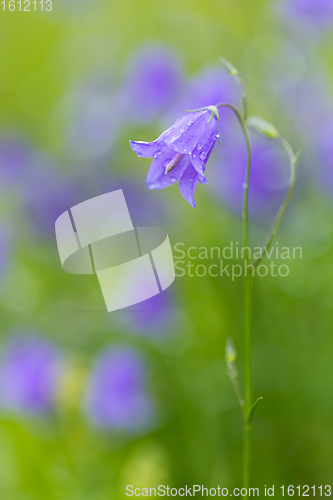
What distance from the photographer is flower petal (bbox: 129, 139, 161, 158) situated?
3.80 ft

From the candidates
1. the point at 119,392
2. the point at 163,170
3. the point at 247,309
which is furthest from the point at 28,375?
the point at 247,309

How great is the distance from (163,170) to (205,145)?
14 centimetres

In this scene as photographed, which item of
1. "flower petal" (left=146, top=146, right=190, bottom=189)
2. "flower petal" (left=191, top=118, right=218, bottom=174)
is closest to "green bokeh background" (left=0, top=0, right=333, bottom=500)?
→ "flower petal" (left=146, top=146, right=190, bottom=189)

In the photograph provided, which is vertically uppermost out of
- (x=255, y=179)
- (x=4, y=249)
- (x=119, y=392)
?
(x=255, y=179)

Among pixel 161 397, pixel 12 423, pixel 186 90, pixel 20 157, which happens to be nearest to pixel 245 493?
pixel 161 397

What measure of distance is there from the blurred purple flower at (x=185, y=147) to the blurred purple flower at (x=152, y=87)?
120cm

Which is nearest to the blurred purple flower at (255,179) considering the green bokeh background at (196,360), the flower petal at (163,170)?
the green bokeh background at (196,360)

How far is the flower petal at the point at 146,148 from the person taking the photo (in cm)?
116

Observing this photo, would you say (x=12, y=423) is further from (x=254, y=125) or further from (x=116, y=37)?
(x=116, y=37)

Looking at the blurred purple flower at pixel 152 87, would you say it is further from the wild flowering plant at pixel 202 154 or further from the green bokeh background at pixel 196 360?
the wild flowering plant at pixel 202 154

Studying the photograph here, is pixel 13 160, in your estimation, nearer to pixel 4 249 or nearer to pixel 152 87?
pixel 4 249

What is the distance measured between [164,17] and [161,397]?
2.40m

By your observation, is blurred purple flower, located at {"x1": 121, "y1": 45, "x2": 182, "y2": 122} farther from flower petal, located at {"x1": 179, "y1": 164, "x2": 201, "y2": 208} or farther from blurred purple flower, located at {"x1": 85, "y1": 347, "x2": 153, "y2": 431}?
flower petal, located at {"x1": 179, "y1": 164, "x2": 201, "y2": 208}

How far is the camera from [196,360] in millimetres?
1974
